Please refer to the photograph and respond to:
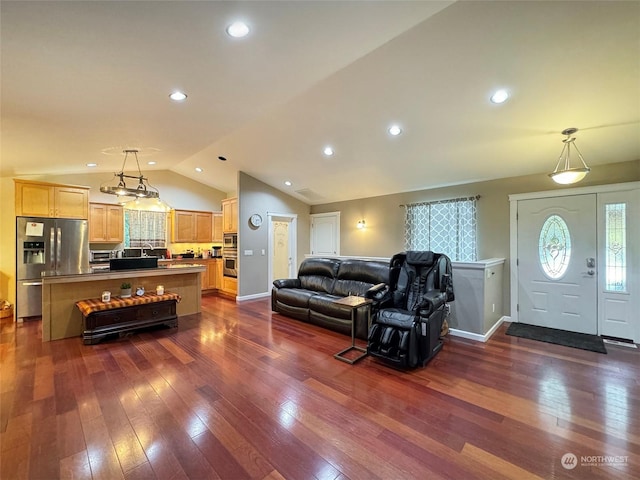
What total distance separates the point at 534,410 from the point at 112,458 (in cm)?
305

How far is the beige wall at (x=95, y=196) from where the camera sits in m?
4.90

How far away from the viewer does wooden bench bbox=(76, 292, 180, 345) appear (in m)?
3.60

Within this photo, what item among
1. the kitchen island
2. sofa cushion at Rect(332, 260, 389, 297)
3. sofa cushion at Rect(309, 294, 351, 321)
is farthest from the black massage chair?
the kitchen island

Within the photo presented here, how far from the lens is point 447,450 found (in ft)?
5.88

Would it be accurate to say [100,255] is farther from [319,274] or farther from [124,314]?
[319,274]

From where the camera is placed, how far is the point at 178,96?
107 inches

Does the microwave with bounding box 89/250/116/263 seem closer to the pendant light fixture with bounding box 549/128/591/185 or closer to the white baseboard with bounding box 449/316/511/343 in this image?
the white baseboard with bounding box 449/316/511/343

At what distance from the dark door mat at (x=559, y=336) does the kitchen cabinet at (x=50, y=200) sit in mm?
7735

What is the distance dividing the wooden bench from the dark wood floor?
0.24 metres

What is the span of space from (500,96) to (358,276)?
304 centimetres

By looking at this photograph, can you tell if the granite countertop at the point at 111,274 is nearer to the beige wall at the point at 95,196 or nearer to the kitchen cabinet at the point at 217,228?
the beige wall at the point at 95,196

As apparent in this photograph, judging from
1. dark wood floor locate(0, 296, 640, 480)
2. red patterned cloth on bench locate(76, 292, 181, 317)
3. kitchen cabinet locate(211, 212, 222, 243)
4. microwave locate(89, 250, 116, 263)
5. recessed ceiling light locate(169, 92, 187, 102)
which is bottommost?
dark wood floor locate(0, 296, 640, 480)

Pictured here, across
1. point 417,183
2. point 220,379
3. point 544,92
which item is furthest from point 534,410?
point 417,183

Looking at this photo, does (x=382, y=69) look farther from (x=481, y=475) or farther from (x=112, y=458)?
(x=112, y=458)
